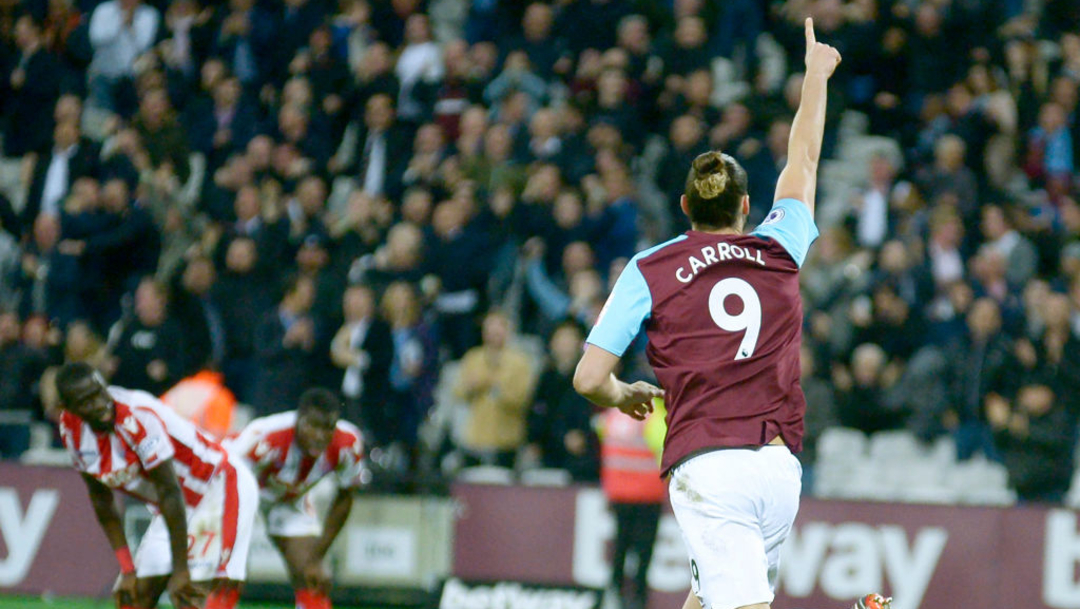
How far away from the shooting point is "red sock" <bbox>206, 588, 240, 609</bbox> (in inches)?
289

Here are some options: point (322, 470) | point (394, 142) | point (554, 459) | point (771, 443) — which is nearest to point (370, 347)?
point (554, 459)

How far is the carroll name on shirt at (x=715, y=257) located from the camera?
4855 millimetres

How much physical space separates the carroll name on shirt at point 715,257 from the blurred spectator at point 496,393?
6749 millimetres

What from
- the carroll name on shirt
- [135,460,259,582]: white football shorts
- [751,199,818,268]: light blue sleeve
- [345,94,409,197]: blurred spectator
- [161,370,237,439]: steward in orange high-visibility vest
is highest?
[345,94,409,197]: blurred spectator

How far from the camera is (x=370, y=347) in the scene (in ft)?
39.5

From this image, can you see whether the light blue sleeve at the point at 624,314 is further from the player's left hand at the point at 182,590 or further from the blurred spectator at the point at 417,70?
the blurred spectator at the point at 417,70

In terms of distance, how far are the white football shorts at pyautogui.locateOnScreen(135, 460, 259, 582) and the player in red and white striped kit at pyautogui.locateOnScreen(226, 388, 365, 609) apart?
0.35 metres

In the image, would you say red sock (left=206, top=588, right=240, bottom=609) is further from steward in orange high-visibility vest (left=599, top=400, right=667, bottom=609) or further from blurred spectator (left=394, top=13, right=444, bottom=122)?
blurred spectator (left=394, top=13, right=444, bottom=122)

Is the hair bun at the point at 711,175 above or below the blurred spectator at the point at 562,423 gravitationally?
above

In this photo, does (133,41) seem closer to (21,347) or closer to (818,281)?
(21,347)

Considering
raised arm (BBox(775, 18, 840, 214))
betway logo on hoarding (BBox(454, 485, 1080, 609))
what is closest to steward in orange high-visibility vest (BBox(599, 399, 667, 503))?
betway logo on hoarding (BBox(454, 485, 1080, 609))

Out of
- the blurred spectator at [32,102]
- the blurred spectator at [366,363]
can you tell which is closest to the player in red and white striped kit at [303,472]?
the blurred spectator at [366,363]

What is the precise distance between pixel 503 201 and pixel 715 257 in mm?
7982

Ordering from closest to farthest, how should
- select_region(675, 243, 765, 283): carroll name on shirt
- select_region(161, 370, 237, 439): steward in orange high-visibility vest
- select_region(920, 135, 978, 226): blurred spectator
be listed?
select_region(675, 243, 765, 283): carroll name on shirt → select_region(161, 370, 237, 439): steward in orange high-visibility vest → select_region(920, 135, 978, 226): blurred spectator
